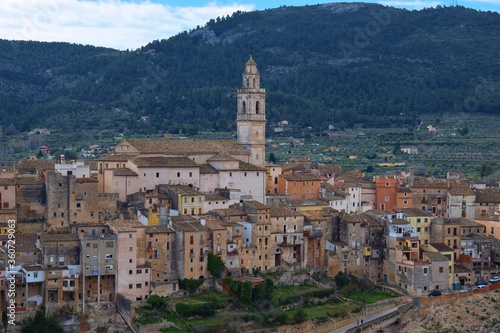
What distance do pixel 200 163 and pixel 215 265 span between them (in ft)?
30.6

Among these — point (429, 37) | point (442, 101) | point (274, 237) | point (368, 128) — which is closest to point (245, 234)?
point (274, 237)

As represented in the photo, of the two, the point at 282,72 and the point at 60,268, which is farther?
the point at 282,72

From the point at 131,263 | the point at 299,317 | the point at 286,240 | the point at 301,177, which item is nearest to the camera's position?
the point at 131,263

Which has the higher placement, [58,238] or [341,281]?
[58,238]

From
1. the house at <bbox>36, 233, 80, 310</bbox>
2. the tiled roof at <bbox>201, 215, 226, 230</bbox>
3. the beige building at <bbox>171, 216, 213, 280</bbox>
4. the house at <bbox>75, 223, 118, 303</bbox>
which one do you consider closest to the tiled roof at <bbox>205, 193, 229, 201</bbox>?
the tiled roof at <bbox>201, 215, 226, 230</bbox>

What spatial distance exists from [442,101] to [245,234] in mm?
61800

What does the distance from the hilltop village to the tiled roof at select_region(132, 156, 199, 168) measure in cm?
9

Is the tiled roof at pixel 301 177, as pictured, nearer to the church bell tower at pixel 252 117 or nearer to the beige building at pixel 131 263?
the church bell tower at pixel 252 117

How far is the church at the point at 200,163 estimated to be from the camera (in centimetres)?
4328

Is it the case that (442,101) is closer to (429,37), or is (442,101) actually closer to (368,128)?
(368,128)

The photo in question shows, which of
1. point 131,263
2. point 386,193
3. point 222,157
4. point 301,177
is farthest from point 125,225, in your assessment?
point 386,193

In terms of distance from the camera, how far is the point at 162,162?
4391 centimetres

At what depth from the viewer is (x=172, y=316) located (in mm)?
35625

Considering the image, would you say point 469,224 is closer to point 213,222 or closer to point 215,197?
point 215,197
